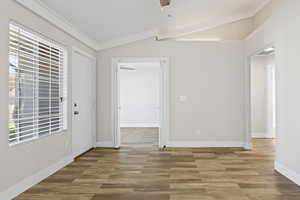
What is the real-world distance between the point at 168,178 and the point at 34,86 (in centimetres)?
227

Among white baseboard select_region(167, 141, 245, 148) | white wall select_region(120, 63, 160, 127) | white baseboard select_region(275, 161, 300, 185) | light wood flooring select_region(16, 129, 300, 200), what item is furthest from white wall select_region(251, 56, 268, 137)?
white wall select_region(120, 63, 160, 127)

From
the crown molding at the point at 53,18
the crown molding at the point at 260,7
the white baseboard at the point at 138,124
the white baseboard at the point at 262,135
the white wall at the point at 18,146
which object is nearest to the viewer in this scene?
the white wall at the point at 18,146

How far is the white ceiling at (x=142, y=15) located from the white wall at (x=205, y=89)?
499 mm

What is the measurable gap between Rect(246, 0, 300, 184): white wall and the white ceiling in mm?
1491

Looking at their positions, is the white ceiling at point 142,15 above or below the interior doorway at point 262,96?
above

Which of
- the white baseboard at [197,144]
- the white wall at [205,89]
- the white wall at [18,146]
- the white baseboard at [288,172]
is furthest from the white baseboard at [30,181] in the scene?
the white baseboard at [288,172]

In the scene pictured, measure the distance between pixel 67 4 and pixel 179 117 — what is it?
3688 mm

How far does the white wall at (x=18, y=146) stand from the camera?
118 inches

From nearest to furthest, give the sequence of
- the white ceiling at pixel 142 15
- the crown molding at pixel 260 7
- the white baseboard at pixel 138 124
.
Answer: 1. the white ceiling at pixel 142 15
2. the crown molding at pixel 260 7
3. the white baseboard at pixel 138 124

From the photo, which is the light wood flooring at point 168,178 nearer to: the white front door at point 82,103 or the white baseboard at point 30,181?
the white baseboard at point 30,181

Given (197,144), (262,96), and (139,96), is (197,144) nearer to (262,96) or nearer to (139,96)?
(262,96)

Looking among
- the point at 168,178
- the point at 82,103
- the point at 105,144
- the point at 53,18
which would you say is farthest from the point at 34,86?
the point at 105,144

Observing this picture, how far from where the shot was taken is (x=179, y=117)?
262 inches

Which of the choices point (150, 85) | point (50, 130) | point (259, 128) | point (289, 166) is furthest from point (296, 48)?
point (150, 85)
